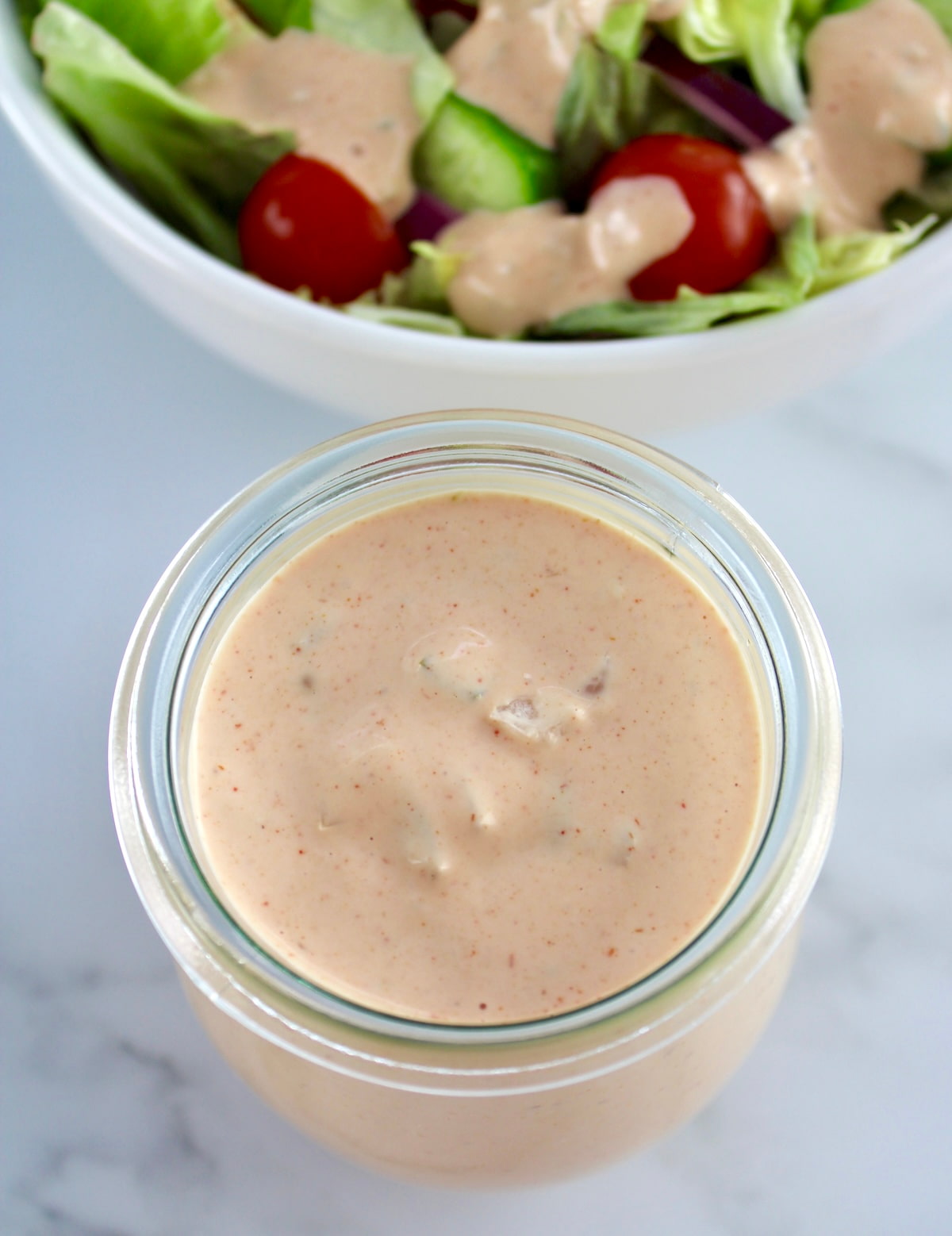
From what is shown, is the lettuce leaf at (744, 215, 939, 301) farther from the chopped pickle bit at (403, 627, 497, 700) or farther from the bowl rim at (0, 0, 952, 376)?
the chopped pickle bit at (403, 627, 497, 700)

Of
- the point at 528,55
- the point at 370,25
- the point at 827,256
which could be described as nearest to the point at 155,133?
the point at 370,25

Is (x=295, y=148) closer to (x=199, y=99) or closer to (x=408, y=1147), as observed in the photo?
(x=199, y=99)

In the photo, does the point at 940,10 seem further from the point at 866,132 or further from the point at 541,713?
the point at 541,713

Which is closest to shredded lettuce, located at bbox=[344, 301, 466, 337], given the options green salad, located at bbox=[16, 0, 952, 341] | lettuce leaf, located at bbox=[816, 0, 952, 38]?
green salad, located at bbox=[16, 0, 952, 341]

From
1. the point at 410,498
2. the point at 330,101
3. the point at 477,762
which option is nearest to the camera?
the point at 477,762

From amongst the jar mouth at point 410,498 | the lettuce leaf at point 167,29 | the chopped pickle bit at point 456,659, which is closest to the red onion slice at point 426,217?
the lettuce leaf at point 167,29
